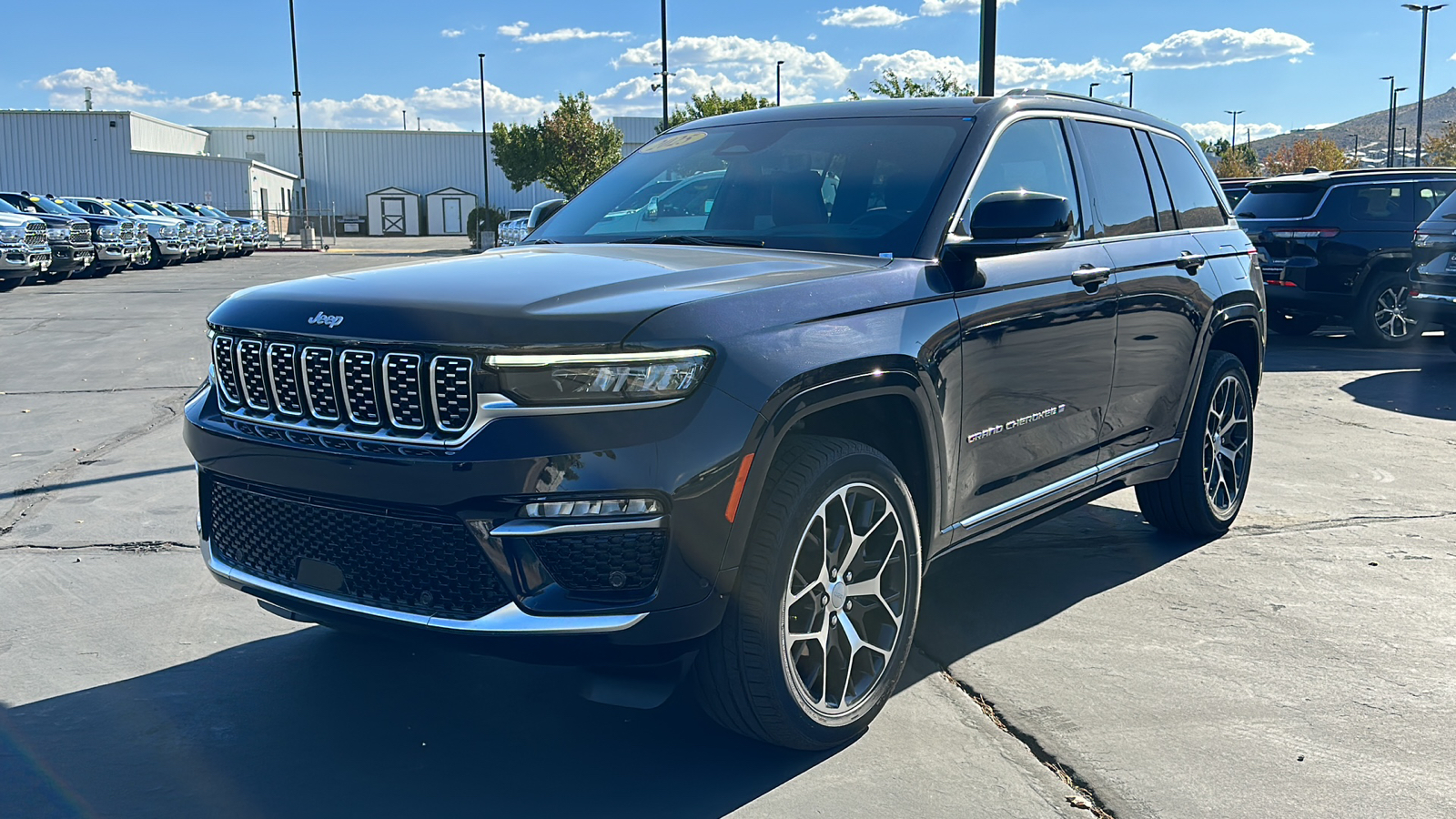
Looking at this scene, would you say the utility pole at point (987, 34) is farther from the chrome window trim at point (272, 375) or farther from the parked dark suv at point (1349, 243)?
the chrome window trim at point (272, 375)

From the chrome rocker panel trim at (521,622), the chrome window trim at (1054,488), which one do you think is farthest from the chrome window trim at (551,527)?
the chrome window trim at (1054,488)

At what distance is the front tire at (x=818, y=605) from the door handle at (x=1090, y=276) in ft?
4.30

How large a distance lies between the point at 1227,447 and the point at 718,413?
378 cm

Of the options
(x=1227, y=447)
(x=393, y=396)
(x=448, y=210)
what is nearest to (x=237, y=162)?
(x=448, y=210)

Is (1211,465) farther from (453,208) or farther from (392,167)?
(392,167)

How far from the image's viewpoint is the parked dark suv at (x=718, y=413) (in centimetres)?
296

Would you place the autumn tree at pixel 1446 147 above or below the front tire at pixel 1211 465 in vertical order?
above

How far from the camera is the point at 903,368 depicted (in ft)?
11.8

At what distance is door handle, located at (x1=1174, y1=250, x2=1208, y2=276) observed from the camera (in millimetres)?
5332

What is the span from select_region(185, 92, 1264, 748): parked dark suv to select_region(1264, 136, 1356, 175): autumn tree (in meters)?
91.2

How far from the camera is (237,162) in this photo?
61719mm

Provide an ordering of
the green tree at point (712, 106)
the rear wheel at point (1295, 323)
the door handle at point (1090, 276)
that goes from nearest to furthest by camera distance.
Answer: the door handle at point (1090, 276) < the rear wheel at point (1295, 323) < the green tree at point (712, 106)

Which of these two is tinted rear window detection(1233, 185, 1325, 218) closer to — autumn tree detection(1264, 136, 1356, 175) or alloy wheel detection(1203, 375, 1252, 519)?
alloy wheel detection(1203, 375, 1252, 519)

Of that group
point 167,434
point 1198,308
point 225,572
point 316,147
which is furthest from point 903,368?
point 316,147
